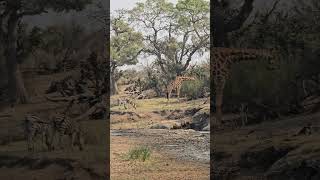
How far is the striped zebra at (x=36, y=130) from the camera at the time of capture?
4.02 m

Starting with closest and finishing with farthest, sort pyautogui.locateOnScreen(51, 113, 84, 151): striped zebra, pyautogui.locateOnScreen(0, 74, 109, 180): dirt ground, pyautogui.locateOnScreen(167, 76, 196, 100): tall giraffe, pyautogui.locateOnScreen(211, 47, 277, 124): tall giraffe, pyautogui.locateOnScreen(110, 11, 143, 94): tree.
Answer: pyautogui.locateOnScreen(0, 74, 109, 180): dirt ground < pyautogui.locateOnScreen(51, 113, 84, 151): striped zebra < pyautogui.locateOnScreen(211, 47, 277, 124): tall giraffe < pyautogui.locateOnScreen(110, 11, 143, 94): tree < pyautogui.locateOnScreen(167, 76, 196, 100): tall giraffe

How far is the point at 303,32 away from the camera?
446 cm

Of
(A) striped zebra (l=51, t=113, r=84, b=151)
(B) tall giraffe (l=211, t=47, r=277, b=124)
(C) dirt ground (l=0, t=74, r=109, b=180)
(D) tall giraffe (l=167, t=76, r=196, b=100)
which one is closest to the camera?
(C) dirt ground (l=0, t=74, r=109, b=180)

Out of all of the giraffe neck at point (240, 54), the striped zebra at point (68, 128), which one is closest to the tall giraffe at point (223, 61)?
the giraffe neck at point (240, 54)

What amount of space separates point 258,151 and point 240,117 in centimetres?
36

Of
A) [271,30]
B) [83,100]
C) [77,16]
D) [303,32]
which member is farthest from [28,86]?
[303,32]

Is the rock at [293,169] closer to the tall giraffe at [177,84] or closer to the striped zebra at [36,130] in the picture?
the tall giraffe at [177,84]

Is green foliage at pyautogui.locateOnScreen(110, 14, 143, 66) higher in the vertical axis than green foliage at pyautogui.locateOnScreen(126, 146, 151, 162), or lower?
higher

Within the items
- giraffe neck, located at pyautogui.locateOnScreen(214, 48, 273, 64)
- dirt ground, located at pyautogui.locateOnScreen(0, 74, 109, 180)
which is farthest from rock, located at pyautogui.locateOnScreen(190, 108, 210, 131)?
dirt ground, located at pyautogui.locateOnScreen(0, 74, 109, 180)

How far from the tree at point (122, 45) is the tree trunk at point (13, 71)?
3.88 ft

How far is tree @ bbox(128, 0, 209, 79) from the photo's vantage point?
510 centimetres

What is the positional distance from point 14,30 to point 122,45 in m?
1.35

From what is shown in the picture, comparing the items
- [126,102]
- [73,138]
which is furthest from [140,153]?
[73,138]

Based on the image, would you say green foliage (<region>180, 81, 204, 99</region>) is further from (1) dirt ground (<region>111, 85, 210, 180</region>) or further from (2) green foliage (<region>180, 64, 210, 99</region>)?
(1) dirt ground (<region>111, 85, 210, 180</region>)
